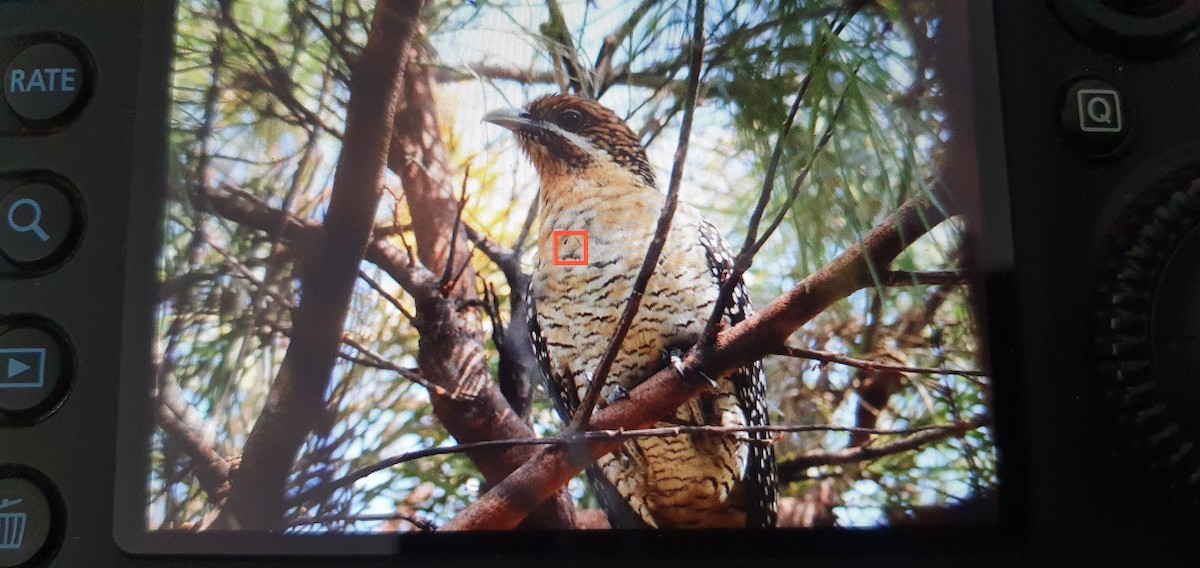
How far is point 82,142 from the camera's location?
16.2 inches

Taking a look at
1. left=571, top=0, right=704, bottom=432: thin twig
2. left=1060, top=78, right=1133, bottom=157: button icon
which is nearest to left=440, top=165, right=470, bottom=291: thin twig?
left=571, top=0, right=704, bottom=432: thin twig

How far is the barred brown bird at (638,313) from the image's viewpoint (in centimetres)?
43

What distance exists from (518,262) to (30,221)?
0.26 meters

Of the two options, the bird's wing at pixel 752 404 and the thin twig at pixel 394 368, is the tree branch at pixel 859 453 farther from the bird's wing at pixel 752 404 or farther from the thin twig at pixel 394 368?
the thin twig at pixel 394 368

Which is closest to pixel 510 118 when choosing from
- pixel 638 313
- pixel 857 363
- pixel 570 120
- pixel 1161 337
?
pixel 570 120

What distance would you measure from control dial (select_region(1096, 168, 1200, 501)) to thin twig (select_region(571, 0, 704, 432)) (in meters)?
0.23

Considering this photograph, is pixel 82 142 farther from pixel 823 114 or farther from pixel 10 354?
pixel 823 114

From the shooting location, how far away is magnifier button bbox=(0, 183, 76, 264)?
40cm

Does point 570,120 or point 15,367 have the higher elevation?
point 570,120

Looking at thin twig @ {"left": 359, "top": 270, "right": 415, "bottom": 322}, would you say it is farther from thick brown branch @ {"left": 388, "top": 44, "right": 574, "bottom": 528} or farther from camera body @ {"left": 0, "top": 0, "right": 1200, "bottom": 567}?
camera body @ {"left": 0, "top": 0, "right": 1200, "bottom": 567}

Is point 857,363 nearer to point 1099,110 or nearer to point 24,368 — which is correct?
point 1099,110

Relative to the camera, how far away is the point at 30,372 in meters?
0.39

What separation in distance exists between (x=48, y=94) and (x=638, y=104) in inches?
12.8

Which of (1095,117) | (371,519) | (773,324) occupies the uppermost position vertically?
(1095,117)
